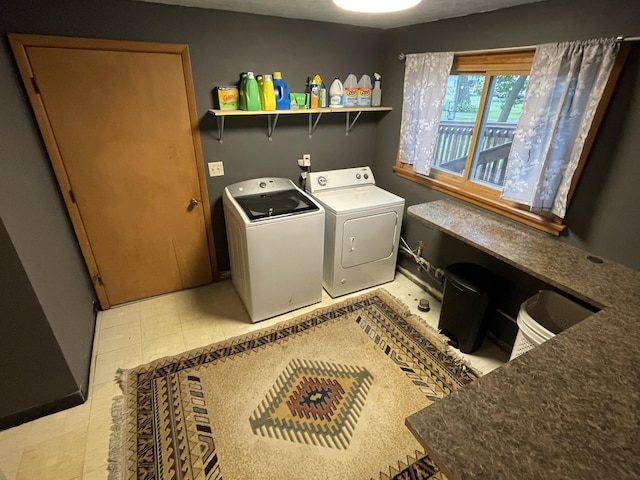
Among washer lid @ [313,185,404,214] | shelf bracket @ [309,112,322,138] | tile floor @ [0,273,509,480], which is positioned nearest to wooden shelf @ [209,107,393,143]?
shelf bracket @ [309,112,322,138]

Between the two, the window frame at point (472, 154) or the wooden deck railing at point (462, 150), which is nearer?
the window frame at point (472, 154)

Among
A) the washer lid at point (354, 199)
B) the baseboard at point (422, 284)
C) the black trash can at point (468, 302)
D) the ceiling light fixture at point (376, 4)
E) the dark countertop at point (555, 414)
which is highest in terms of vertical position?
the ceiling light fixture at point (376, 4)

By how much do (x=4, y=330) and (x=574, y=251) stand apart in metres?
2.98

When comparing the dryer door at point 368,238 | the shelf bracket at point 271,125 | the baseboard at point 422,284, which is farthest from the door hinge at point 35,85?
the baseboard at point 422,284

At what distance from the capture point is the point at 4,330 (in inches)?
60.0

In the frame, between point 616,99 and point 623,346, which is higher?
point 616,99

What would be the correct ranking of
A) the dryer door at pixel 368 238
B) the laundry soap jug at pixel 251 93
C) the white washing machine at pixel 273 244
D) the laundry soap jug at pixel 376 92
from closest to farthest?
the white washing machine at pixel 273 244
the laundry soap jug at pixel 251 93
the dryer door at pixel 368 238
the laundry soap jug at pixel 376 92

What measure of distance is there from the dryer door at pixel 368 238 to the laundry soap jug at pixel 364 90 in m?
1.09

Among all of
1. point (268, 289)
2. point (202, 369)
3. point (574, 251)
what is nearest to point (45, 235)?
point (202, 369)

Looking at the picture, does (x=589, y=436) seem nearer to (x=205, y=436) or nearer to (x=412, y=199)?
(x=205, y=436)

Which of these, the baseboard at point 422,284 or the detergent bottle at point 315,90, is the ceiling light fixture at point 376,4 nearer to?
the detergent bottle at point 315,90

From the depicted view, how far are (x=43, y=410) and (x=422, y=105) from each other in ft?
10.5

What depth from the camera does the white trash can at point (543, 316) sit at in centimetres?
165

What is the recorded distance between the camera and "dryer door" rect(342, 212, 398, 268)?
252 centimetres
